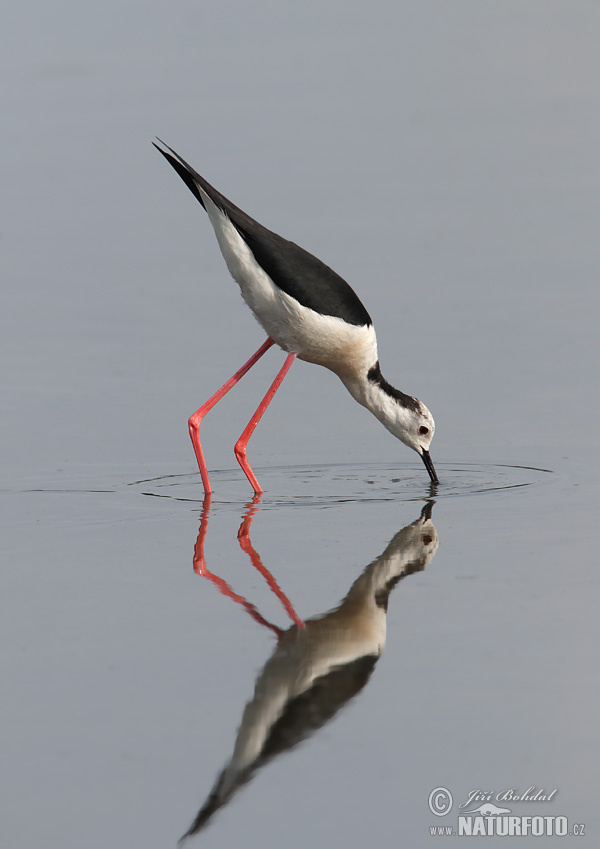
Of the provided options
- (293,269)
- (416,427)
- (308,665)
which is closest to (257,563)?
(308,665)

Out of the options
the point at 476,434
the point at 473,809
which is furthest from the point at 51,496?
the point at 473,809

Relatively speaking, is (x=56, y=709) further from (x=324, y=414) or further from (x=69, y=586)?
(x=324, y=414)

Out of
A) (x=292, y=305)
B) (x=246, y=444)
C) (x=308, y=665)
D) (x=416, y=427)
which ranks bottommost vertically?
(x=308, y=665)

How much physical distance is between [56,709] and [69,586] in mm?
1349

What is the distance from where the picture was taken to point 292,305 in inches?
288

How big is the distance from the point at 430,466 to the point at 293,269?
148cm

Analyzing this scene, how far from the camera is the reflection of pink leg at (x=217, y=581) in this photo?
5.05 m

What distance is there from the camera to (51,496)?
23.1ft

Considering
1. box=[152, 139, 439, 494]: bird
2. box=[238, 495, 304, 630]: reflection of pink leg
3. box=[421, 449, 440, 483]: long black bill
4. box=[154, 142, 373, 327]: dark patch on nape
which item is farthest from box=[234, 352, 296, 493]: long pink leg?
box=[421, 449, 440, 483]: long black bill

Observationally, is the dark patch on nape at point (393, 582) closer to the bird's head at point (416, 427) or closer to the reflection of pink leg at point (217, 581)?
the reflection of pink leg at point (217, 581)

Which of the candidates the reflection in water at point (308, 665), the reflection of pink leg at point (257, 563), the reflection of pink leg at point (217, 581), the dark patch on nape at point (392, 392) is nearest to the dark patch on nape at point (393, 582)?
the reflection in water at point (308, 665)

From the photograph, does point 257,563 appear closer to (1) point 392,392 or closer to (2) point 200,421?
(2) point 200,421

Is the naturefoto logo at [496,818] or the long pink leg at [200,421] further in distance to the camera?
the long pink leg at [200,421]

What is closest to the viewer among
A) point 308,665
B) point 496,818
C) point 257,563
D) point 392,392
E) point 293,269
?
point 496,818
